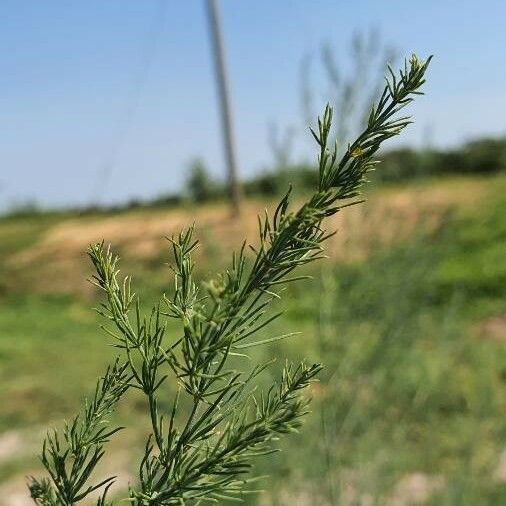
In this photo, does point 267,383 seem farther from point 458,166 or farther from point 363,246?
point 458,166

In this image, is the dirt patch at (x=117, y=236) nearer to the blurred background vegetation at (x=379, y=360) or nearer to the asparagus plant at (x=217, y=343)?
the blurred background vegetation at (x=379, y=360)

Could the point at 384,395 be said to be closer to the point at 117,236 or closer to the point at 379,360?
the point at 379,360

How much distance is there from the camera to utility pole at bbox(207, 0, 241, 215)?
15.4 m

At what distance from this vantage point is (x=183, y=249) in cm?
72

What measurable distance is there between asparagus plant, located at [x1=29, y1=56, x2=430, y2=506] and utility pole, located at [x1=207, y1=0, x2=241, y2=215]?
14.7 metres

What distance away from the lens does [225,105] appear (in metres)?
15.7

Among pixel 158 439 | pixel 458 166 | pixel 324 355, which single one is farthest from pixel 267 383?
pixel 458 166

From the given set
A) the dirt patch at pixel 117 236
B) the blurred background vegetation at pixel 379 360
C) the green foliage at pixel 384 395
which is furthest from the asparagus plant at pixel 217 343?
the dirt patch at pixel 117 236

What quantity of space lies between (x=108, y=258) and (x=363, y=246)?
270cm

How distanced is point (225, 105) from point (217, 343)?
15222 mm

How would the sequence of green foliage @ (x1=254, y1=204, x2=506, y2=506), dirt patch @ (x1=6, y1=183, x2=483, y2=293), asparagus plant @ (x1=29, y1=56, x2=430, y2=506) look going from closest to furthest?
1. asparagus plant @ (x1=29, y1=56, x2=430, y2=506)
2. green foliage @ (x1=254, y1=204, x2=506, y2=506)
3. dirt patch @ (x1=6, y1=183, x2=483, y2=293)

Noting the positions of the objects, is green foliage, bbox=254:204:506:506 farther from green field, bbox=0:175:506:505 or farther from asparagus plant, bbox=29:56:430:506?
asparagus plant, bbox=29:56:430:506

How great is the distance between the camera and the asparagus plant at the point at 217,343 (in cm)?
66

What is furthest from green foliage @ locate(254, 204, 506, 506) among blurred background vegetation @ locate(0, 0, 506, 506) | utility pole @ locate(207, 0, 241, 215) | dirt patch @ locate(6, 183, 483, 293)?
utility pole @ locate(207, 0, 241, 215)
